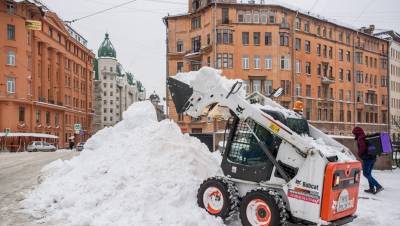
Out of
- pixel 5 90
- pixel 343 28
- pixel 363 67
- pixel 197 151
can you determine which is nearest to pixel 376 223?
pixel 197 151

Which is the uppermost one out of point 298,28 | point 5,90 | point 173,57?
point 298,28

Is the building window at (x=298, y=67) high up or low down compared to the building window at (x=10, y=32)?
down

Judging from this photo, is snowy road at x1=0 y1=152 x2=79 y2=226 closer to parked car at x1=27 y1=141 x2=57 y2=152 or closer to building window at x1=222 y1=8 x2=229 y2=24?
parked car at x1=27 y1=141 x2=57 y2=152

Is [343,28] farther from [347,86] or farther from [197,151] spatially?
[197,151]

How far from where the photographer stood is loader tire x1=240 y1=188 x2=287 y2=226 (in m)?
7.48

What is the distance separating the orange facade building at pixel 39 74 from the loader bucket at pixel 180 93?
45233 mm

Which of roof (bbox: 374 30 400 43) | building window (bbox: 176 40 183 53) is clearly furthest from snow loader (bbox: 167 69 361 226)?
roof (bbox: 374 30 400 43)

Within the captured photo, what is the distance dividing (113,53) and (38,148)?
273 feet

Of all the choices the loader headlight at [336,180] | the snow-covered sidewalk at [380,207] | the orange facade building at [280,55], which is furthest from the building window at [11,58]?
the loader headlight at [336,180]

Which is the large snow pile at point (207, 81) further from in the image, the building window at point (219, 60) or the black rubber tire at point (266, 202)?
A: the building window at point (219, 60)

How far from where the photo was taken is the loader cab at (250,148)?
26.7 feet

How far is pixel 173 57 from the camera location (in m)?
61.6

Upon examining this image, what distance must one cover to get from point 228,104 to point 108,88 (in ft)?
431

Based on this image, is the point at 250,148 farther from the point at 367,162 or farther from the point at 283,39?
the point at 283,39
